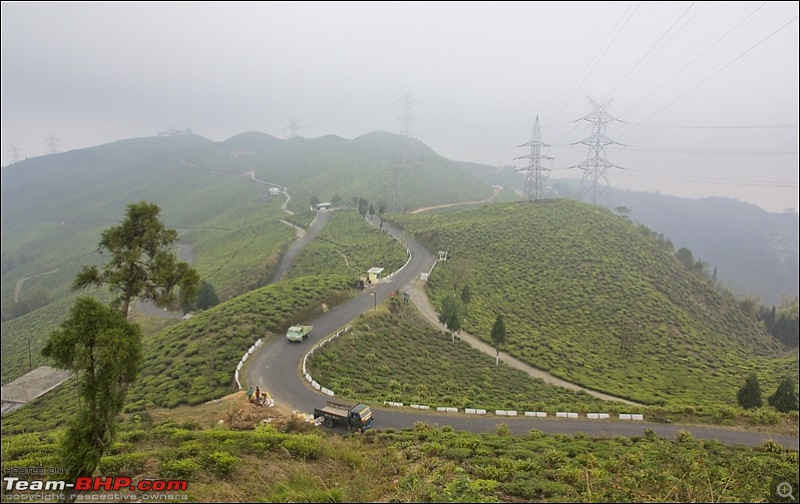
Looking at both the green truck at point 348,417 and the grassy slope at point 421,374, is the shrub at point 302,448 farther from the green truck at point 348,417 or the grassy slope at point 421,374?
the grassy slope at point 421,374

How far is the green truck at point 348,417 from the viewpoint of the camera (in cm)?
1819

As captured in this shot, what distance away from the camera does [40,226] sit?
162625mm

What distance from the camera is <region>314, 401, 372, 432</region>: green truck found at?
18.2 metres

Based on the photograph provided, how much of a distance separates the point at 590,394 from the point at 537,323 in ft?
51.1

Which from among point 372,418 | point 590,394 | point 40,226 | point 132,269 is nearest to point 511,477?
point 372,418

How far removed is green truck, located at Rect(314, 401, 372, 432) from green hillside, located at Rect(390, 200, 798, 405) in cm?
2018

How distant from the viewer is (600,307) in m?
47.9

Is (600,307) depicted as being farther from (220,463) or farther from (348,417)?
(220,463)

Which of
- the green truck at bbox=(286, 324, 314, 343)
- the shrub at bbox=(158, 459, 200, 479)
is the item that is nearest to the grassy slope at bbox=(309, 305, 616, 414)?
the green truck at bbox=(286, 324, 314, 343)

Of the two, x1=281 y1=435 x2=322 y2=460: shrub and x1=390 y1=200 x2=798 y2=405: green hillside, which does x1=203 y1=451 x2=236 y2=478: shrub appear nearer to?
x1=281 y1=435 x2=322 y2=460: shrub

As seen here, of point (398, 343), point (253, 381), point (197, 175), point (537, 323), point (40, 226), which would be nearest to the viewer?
point (253, 381)

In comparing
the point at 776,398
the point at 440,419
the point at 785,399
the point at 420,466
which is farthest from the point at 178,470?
the point at 776,398

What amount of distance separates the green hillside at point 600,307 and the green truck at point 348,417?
20.2 m

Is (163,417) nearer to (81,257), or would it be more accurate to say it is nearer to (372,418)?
(372,418)
